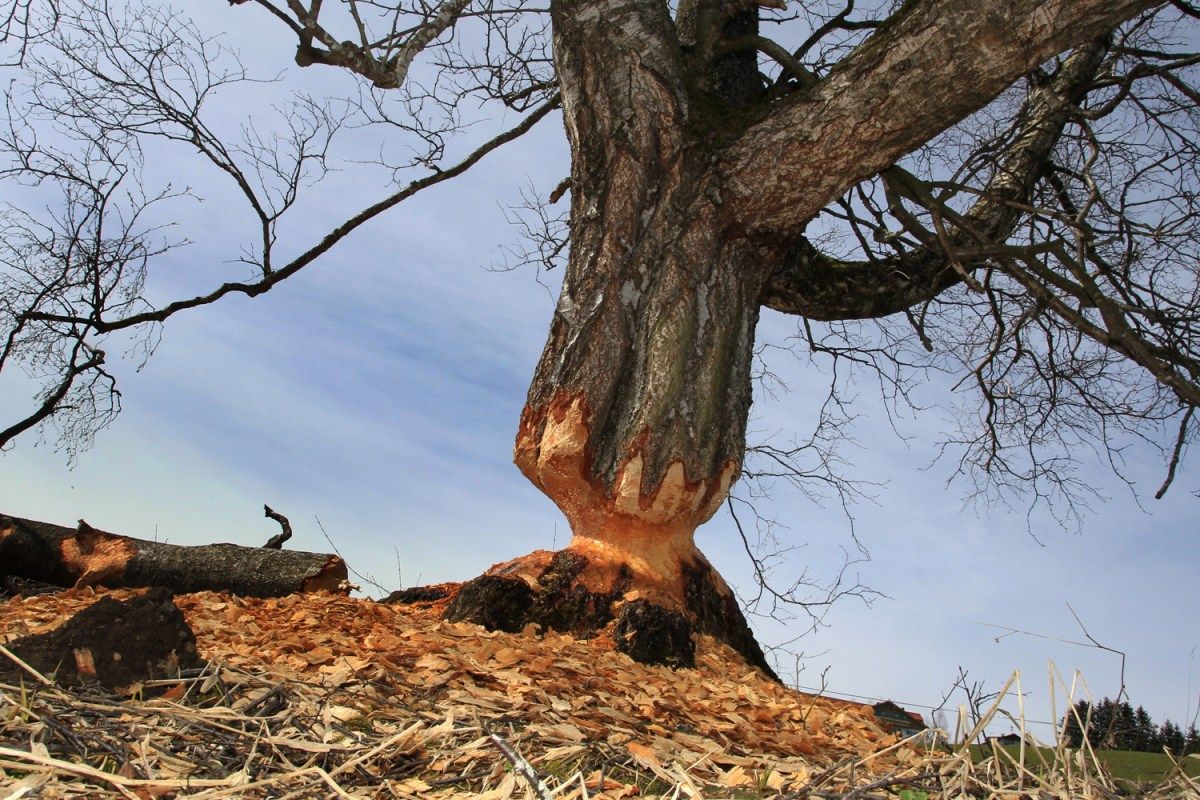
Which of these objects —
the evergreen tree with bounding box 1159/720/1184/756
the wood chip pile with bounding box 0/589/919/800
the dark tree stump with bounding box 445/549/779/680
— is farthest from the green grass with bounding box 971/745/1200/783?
the dark tree stump with bounding box 445/549/779/680

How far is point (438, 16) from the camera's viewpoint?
5219mm

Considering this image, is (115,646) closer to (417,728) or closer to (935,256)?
(417,728)

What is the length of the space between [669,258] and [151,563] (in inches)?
159

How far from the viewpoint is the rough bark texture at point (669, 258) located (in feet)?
16.3

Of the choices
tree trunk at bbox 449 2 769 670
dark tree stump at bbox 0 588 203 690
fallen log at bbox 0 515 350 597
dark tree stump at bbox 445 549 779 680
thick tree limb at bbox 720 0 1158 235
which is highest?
thick tree limb at bbox 720 0 1158 235

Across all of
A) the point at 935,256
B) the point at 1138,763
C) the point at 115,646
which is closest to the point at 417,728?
the point at 115,646

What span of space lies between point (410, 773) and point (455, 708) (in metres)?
0.45

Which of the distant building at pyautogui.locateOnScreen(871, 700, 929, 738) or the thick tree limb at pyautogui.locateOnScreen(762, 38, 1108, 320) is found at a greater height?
the thick tree limb at pyautogui.locateOnScreen(762, 38, 1108, 320)

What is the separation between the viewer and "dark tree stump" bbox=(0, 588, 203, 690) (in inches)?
120

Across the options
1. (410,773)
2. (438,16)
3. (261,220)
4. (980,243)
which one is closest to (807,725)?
(410,773)

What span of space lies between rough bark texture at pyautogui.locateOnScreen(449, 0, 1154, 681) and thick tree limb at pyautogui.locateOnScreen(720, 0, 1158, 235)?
0.03 feet

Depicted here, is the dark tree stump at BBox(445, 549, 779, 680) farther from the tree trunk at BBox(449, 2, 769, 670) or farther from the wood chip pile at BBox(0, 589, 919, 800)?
the wood chip pile at BBox(0, 589, 919, 800)

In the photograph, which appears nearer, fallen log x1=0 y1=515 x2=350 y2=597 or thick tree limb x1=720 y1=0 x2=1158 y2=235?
thick tree limb x1=720 y1=0 x2=1158 y2=235

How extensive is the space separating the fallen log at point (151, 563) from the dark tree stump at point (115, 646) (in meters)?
3.15
